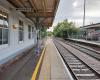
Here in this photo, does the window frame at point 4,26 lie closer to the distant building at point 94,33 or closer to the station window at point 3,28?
the station window at point 3,28

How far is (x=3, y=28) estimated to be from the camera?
41.8ft

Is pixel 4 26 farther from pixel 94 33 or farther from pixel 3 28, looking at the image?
pixel 94 33

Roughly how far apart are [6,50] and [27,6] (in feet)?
21.0

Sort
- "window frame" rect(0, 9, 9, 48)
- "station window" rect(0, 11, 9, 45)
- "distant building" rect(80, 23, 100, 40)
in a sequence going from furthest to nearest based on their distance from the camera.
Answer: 1. "distant building" rect(80, 23, 100, 40)
2. "window frame" rect(0, 9, 9, 48)
3. "station window" rect(0, 11, 9, 45)

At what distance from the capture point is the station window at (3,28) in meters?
12.3

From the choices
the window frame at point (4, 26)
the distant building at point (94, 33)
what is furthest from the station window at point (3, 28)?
the distant building at point (94, 33)

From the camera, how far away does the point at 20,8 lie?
17.1m

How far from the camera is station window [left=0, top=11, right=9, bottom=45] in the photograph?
484 inches

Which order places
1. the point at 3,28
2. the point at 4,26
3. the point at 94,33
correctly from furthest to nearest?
1. the point at 94,33
2. the point at 4,26
3. the point at 3,28

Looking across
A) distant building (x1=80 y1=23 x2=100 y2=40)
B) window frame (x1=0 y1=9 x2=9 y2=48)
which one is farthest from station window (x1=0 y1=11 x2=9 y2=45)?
distant building (x1=80 y1=23 x2=100 y2=40)

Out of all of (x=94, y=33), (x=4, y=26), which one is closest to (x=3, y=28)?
(x=4, y=26)

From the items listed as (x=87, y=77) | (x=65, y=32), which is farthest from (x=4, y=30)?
(x=65, y=32)

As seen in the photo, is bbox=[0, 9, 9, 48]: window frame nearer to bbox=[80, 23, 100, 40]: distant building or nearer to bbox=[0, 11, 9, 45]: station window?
bbox=[0, 11, 9, 45]: station window

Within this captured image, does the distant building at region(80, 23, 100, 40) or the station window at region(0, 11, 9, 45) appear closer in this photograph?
the station window at region(0, 11, 9, 45)
